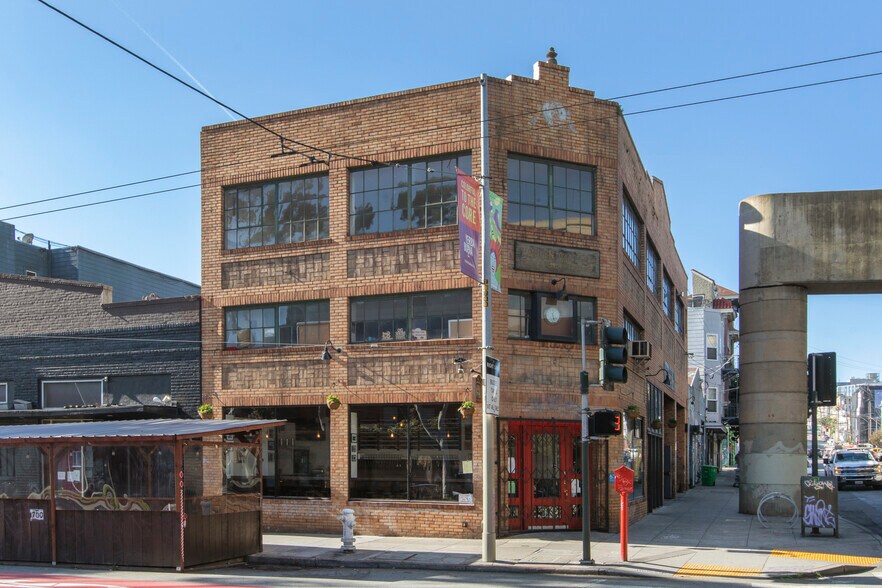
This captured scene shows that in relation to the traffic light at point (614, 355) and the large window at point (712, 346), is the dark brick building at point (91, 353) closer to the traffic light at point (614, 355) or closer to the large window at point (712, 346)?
the traffic light at point (614, 355)

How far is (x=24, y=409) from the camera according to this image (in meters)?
23.7

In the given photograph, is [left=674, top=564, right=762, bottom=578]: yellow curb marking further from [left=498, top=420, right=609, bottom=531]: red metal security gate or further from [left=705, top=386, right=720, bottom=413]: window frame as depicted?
[left=705, top=386, right=720, bottom=413]: window frame

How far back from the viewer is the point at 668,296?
33.7 m

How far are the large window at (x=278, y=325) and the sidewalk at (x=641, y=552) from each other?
452 centimetres

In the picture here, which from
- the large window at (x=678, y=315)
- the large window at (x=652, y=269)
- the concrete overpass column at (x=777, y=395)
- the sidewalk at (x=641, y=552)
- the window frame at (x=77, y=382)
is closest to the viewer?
the sidewalk at (x=641, y=552)

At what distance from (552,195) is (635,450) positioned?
7390 millimetres

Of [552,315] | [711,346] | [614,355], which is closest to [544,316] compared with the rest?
[552,315]

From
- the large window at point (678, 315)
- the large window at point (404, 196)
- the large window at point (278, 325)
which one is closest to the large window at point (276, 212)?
the large window at point (404, 196)

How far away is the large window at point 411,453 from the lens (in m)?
19.6

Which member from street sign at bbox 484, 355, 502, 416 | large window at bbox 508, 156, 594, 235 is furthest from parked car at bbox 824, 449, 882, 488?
street sign at bbox 484, 355, 502, 416

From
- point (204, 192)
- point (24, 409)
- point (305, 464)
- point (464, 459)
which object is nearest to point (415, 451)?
point (464, 459)

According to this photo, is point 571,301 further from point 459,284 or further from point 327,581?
point 327,581

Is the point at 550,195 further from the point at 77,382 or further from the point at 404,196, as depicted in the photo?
the point at 77,382

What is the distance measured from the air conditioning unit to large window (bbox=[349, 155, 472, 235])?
225 inches
